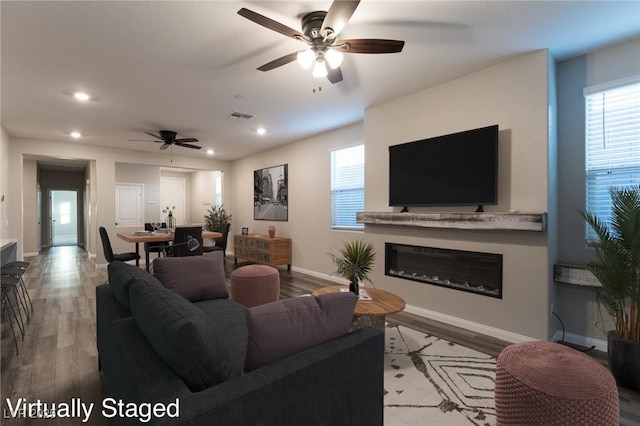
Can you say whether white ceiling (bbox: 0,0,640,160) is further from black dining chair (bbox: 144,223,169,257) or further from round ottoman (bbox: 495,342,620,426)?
round ottoman (bbox: 495,342,620,426)

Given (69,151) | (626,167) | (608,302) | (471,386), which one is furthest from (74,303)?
(626,167)

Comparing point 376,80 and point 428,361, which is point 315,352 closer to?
point 428,361

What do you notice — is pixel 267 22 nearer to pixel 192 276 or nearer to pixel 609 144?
pixel 192 276

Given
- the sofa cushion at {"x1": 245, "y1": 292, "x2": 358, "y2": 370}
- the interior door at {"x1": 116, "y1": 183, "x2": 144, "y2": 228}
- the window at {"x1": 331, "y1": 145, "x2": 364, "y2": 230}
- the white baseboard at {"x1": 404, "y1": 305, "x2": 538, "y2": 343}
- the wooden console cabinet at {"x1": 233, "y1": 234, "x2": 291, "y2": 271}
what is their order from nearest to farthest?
the sofa cushion at {"x1": 245, "y1": 292, "x2": 358, "y2": 370}
the white baseboard at {"x1": 404, "y1": 305, "x2": 538, "y2": 343}
the window at {"x1": 331, "y1": 145, "x2": 364, "y2": 230}
the wooden console cabinet at {"x1": 233, "y1": 234, "x2": 291, "y2": 271}
the interior door at {"x1": 116, "y1": 183, "x2": 144, "y2": 228}

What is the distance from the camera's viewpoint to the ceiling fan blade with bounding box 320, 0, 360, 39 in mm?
1693

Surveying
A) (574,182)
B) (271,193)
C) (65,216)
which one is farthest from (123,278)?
(65,216)

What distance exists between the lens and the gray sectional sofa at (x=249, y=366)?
3.01 ft

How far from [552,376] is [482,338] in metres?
1.66

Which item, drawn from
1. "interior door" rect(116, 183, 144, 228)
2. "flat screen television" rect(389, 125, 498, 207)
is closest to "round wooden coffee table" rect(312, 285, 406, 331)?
"flat screen television" rect(389, 125, 498, 207)

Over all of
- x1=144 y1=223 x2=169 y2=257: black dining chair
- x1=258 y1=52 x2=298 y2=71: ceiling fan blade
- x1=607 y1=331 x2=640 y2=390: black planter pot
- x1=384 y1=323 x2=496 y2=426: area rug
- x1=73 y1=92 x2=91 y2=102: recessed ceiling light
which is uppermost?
x1=73 y1=92 x2=91 y2=102: recessed ceiling light

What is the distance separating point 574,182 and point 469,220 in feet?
3.21

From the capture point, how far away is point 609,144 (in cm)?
266

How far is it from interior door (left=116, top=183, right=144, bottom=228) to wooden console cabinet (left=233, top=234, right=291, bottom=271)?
3.15 m

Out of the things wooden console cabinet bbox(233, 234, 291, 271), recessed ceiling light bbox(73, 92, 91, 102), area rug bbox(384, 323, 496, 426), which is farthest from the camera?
wooden console cabinet bbox(233, 234, 291, 271)
